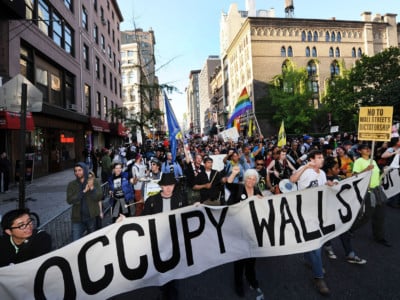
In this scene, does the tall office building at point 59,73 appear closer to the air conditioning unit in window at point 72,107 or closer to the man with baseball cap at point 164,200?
the air conditioning unit in window at point 72,107

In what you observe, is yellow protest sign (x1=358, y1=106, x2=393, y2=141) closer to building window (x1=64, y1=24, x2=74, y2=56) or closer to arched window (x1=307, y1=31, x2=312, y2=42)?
building window (x1=64, y1=24, x2=74, y2=56)

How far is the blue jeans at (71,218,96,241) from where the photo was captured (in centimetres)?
437

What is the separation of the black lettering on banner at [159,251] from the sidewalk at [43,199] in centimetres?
526

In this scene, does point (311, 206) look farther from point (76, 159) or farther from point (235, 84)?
point (235, 84)

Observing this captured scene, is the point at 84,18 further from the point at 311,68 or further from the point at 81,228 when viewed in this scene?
the point at 311,68

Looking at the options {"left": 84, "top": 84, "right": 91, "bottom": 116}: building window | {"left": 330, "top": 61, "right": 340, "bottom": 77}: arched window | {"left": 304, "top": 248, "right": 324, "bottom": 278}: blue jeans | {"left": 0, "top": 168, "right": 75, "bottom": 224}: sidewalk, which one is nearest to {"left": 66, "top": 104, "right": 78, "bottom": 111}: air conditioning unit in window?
{"left": 84, "top": 84, "right": 91, "bottom": 116}: building window

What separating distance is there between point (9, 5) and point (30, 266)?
13.5 m

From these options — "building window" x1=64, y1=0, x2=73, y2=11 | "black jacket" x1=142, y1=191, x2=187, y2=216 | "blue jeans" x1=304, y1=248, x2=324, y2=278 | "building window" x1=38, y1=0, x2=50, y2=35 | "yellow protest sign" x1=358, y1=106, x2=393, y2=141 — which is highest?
"building window" x1=64, y1=0, x2=73, y2=11

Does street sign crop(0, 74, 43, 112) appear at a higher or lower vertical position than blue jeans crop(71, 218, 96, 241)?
higher

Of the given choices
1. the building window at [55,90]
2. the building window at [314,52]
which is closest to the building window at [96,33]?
the building window at [55,90]

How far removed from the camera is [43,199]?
9.42m

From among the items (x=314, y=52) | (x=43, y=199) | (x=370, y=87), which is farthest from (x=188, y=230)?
(x=314, y=52)

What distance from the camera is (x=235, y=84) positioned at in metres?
56.7

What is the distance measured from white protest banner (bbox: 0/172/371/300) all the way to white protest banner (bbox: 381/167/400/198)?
2.08 meters
